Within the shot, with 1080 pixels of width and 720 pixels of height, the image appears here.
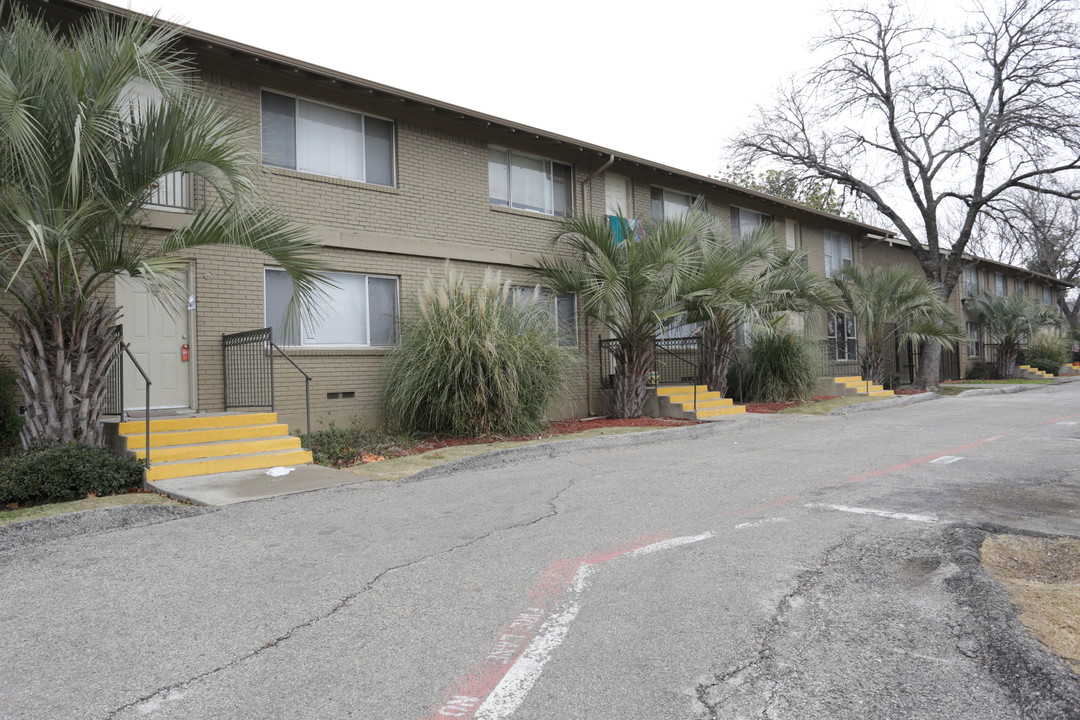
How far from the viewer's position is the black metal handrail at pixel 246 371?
1108cm

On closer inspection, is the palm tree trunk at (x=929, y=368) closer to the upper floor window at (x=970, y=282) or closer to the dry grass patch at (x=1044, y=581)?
the upper floor window at (x=970, y=282)

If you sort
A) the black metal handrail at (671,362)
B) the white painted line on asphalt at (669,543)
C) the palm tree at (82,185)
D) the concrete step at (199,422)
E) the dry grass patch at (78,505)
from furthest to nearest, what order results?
the black metal handrail at (671,362), the concrete step at (199,422), the palm tree at (82,185), the dry grass patch at (78,505), the white painted line on asphalt at (669,543)

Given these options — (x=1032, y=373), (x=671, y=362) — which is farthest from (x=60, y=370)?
(x=1032, y=373)

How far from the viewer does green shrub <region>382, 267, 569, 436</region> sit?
1121 cm

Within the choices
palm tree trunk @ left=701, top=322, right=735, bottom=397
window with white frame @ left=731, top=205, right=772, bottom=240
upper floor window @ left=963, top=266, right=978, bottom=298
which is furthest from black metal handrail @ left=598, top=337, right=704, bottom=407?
upper floor window @ left=963, top=266, right=978, bottom=298

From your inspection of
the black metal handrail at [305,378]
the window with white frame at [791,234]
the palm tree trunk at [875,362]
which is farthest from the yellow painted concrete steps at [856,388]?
the black metal handrail at [305,378]

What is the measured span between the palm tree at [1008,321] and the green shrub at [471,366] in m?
27.6

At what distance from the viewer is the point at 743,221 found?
21.5 meters

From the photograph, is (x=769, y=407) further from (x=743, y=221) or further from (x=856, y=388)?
(x=743, y=221)

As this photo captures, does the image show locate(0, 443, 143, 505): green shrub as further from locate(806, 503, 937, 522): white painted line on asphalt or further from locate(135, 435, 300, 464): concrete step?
locate(806, 503, 937, 522): white painted line on asphalt

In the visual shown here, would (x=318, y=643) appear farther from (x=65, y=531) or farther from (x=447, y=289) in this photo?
(x=447, y=289)

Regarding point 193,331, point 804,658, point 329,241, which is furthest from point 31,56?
point 804,658

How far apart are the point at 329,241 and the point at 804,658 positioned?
33.9 ft

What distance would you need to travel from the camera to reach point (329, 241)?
40.0ft
